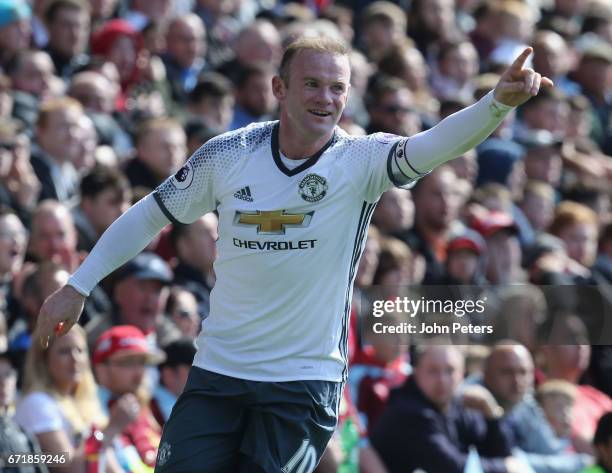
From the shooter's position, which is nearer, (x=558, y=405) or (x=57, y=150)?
(x=558, y=405)

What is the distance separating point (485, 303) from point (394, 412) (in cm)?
178

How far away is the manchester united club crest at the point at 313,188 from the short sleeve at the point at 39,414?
3071 mm

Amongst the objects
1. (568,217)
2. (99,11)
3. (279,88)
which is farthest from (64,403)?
(568,217)

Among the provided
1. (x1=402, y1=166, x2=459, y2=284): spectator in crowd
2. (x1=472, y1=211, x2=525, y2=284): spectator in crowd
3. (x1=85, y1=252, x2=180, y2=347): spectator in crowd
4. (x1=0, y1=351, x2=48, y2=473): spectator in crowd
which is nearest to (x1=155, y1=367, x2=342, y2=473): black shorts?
(x1=0, y1=351, x2=48, y2=473): spectator in crowd

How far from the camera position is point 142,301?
31.4 ft

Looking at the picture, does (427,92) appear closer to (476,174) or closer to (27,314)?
(476,174)

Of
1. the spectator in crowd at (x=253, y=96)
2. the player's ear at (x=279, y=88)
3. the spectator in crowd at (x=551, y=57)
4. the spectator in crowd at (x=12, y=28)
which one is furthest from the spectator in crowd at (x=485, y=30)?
the player's ear at (x=279, y=88)

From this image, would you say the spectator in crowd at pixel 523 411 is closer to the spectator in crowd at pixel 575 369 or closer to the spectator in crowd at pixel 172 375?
the spectator in crowd at pixel 575 369

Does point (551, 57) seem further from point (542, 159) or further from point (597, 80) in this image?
point (542, 159)

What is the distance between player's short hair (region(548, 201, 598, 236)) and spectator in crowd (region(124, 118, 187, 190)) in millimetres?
3933

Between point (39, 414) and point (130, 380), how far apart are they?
0.63m

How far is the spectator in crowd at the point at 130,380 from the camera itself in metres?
8.60

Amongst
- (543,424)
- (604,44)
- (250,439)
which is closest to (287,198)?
(250,439)

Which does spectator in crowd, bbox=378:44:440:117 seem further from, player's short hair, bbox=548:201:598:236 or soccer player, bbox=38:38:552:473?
soccer player, bbox=38:38:552:473
